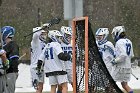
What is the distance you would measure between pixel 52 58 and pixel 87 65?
107 inches

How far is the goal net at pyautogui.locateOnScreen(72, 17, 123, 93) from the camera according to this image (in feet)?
31.1

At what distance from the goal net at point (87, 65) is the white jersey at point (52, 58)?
190 cm

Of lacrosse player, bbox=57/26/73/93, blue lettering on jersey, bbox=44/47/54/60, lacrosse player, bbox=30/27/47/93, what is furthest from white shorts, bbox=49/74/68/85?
lacrosse player, bbox=30/27/47/93

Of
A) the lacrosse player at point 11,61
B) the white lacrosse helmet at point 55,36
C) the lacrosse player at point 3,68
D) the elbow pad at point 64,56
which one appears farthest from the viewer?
the white lacrosse helmet at point 55,36

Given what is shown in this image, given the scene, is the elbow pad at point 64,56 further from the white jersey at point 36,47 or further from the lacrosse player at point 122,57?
the lacrosse player at point 122,57

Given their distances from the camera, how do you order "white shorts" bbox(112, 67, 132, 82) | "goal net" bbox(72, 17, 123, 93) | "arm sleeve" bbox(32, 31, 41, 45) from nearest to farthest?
"goal net" bbox(72, 17, 123, 93), "arm sleeve" bbox(32, 31, 41, 45), "white shorts" bbox(112, 67, 132, 82)

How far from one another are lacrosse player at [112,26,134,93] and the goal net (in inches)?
134

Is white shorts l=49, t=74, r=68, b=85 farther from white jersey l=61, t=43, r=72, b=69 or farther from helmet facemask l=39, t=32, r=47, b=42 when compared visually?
helmet facemask l=39, t=32, r=47, b=42

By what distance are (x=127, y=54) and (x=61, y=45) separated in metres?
1.60

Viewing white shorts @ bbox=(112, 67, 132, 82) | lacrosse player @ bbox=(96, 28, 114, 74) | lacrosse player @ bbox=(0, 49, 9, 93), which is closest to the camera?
lacrosse player @ bbox=(0, 49, 9, 93)

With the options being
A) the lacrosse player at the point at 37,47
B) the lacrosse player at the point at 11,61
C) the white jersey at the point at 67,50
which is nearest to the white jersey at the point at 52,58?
the white jersey at the point at 67,50

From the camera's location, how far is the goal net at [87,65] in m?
9.49

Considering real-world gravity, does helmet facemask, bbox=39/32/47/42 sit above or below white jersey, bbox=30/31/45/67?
above

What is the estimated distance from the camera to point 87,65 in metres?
9.41
